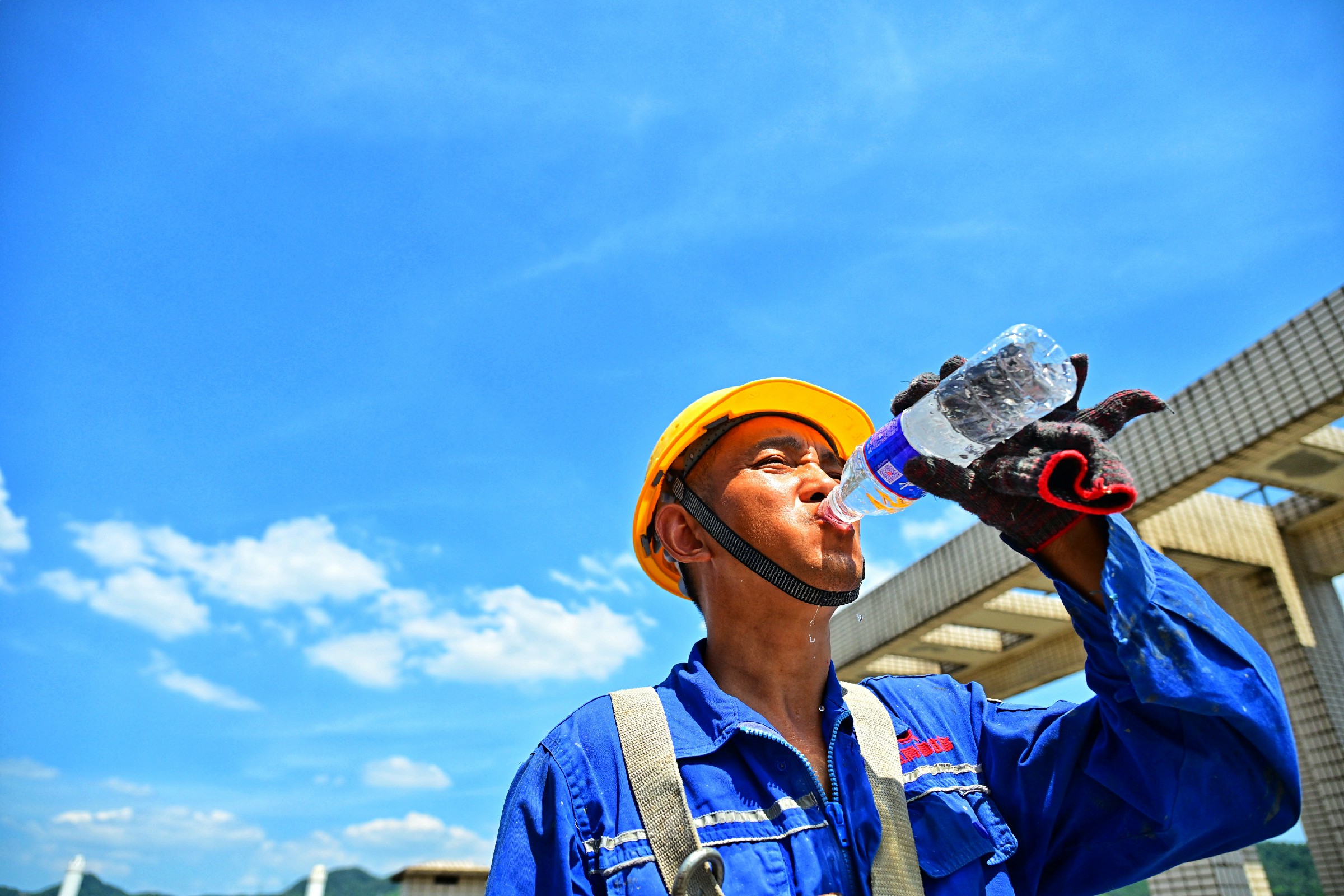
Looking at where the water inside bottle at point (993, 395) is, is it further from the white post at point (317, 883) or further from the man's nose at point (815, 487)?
the white post at point (317, 883)

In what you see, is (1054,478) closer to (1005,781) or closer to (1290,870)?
(1005,781)

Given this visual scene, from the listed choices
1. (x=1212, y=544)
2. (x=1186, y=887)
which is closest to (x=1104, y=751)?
(x=1212, y=544)

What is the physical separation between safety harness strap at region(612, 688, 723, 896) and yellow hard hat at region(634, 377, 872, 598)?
98 centimetres

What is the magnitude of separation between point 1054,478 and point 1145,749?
0.73 metres

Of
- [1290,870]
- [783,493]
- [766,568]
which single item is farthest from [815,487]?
[1290,870]

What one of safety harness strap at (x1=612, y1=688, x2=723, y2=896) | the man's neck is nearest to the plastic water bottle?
the man's neck

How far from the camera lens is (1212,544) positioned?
852cm

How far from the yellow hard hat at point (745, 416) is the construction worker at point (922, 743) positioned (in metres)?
0.29

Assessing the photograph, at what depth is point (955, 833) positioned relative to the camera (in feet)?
6.46

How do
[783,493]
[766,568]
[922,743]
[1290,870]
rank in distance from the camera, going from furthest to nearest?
[1290,870] → [783,493] → [766,568] → [922,743]

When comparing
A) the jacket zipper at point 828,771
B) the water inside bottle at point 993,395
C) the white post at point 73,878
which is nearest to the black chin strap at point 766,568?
the jacket zipper at point 828,771

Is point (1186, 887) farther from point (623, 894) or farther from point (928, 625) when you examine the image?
point (623, 894)

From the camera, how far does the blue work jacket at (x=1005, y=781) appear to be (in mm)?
1647

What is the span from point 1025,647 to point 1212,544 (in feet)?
10.9
